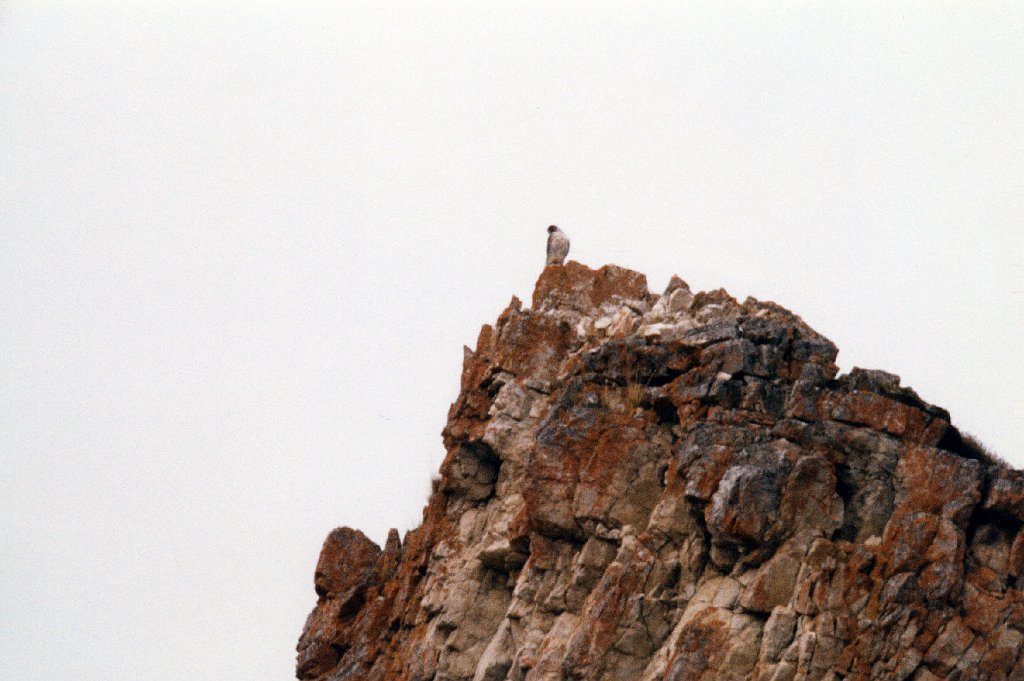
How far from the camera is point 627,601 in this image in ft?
105

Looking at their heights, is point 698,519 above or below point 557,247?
below

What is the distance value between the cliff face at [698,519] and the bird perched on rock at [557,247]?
512cm

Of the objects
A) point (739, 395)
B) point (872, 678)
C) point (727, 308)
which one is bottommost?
point (872, 678)

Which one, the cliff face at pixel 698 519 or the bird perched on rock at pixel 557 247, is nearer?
the cliff face at pixel 698 519

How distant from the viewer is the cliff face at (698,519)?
28688 millimetres

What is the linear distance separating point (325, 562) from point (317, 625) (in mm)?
1847

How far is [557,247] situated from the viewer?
47062 mm

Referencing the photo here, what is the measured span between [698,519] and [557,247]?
16.3m

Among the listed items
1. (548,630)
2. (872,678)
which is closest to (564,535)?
(548,630)

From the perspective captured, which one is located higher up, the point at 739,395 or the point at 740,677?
the point at 739,395

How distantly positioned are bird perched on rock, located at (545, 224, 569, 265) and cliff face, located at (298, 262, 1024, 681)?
5120mm

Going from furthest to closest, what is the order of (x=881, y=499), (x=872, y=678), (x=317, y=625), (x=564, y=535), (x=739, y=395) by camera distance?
1. (x=317, y=625)
2. (x=564, y=535)
3. (x=739, y=395)
4. (x=881, y=499)
5. (x=872, y=678)

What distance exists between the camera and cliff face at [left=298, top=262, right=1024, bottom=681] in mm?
28688

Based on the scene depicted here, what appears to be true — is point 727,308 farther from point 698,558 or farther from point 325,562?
point 325,562
